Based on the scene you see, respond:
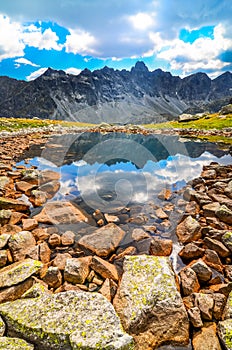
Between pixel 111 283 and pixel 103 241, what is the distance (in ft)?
9.10

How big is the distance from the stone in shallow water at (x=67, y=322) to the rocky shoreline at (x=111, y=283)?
2cm

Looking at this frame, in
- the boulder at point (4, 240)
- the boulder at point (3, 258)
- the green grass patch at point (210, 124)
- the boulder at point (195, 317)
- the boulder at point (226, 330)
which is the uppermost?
the green grass patch at point (210, 124)

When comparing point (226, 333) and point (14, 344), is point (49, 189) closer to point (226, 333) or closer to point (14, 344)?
point (14, 344)

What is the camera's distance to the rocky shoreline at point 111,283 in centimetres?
517

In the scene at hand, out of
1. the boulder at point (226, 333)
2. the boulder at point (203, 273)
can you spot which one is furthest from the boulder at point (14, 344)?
the boulder at point (203, 273)

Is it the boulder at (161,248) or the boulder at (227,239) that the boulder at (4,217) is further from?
the boulder at (227,239)

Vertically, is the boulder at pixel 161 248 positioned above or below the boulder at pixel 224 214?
below

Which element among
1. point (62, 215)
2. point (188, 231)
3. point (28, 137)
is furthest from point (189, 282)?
point (28, 137)

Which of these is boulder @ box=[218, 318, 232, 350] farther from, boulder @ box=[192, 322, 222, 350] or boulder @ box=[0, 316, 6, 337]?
boulder @ box=[0, 316, 6, 337]

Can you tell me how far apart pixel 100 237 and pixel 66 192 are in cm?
770

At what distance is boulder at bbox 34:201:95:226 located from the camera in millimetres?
12281

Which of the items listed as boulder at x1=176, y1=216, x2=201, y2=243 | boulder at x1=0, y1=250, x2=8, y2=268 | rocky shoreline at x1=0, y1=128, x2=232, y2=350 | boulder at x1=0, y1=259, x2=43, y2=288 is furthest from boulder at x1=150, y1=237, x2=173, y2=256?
boulder at x1=0, y1=250, x2=8, y2=268

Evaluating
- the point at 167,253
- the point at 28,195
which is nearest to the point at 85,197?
the point at 28,195

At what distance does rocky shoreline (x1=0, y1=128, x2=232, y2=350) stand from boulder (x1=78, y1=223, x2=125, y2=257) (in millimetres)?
45
